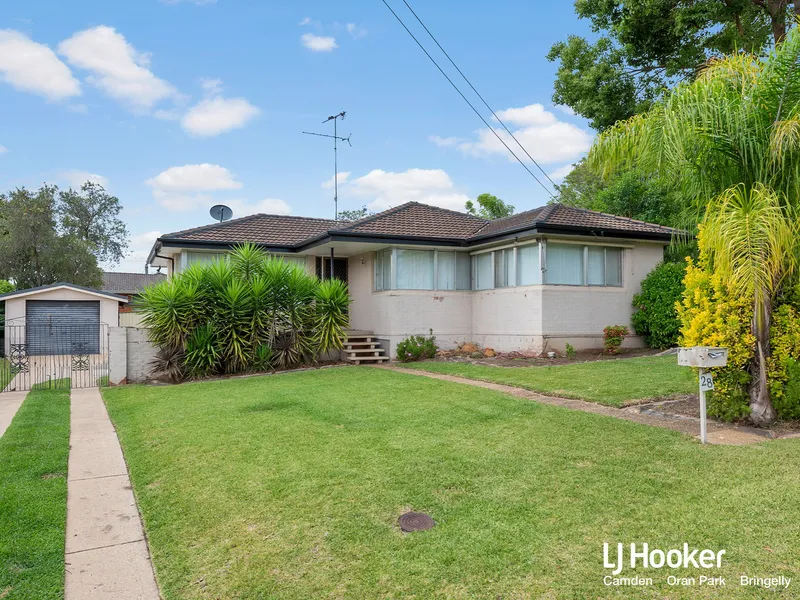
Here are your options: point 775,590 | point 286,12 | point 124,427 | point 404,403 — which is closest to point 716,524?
point 775,590

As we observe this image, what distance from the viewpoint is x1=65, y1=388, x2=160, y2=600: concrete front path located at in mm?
3199

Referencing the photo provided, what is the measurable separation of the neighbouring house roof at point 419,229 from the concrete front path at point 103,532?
9.58 meters

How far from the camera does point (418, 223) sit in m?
16.6

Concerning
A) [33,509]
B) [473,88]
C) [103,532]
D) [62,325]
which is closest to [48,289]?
[62,325]

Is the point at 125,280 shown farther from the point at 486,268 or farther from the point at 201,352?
the point at 486,268

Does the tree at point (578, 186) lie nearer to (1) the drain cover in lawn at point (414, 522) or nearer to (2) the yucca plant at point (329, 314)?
(2) the yucca plant at point (329, 314)

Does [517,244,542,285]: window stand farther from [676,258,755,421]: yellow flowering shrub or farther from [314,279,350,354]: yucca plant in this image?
[676,258,755,421]: yellow flowering shrub

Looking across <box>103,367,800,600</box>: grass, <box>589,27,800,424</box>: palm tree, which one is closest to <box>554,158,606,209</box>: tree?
<box>589,27,800,424</box>: palm tree

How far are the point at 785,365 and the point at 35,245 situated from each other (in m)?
35.7

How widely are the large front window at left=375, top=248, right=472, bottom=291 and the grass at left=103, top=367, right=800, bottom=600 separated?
855cm

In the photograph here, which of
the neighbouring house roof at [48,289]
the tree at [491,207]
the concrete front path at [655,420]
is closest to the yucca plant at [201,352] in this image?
the concrete front path at [655,420]

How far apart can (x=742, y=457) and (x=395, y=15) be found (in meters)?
11.9

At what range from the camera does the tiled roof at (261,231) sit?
16.1 metres

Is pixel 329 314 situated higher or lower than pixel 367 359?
higher
